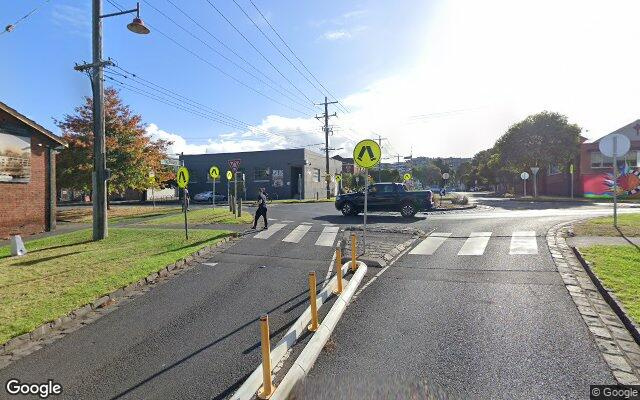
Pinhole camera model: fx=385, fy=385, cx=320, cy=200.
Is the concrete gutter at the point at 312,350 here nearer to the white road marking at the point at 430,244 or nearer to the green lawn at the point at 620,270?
the green lawn at the point at 620,270

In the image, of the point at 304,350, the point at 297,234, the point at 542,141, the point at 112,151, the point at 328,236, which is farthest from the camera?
the point at 542,141

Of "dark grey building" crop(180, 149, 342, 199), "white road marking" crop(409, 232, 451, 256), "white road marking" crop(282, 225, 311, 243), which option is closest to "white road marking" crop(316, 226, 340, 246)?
"white road marking" crop(282, 225, 311, 243)

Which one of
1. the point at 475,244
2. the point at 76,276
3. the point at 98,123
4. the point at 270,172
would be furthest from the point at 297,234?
the point at 270,172

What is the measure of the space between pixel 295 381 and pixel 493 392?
193cm

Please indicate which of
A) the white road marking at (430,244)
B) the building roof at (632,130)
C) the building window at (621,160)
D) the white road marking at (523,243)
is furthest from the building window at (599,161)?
the white road marking at (430,244)

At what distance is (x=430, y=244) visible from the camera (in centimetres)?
1155

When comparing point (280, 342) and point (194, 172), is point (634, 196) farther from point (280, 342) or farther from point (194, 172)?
point (194, 172)

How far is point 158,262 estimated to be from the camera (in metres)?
9.34

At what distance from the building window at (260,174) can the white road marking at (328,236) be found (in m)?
31.4

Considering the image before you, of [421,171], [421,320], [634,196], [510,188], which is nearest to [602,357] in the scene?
[421,320]

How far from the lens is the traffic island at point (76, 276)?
5.66 meters

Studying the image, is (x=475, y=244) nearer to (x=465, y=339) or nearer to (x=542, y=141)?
(x=465, y=339)

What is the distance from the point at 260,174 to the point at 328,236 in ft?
112

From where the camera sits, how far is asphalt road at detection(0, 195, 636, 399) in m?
4.01
